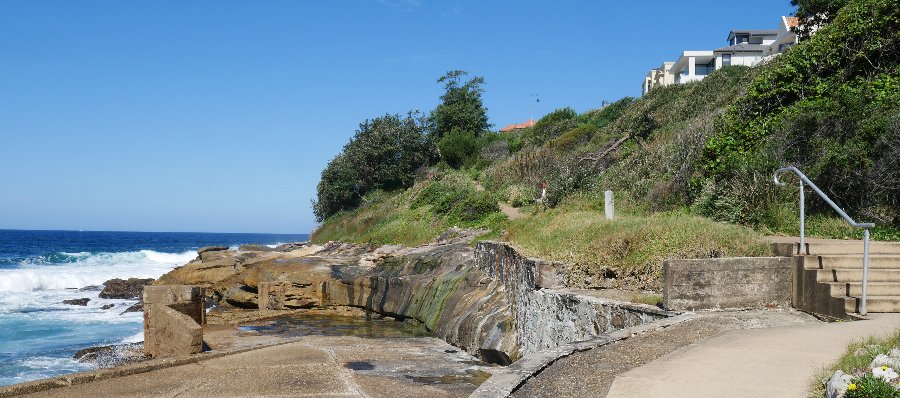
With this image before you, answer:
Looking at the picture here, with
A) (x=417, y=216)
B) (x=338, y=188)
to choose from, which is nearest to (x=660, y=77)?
(x=338, y=188)

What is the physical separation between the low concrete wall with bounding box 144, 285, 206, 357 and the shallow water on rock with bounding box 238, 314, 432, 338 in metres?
3.90

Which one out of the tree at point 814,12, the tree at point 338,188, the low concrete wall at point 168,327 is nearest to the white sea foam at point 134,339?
the low concrete wall at point 168,327

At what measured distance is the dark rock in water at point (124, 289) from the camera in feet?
95.7

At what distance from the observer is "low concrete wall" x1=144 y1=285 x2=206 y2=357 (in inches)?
419

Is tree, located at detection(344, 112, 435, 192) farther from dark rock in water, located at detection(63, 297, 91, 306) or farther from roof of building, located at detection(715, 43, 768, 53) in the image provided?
roof of building, located at detection(715, 43, 768, 53)

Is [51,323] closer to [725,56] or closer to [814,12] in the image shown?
[814,12]

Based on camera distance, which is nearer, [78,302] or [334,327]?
[334,327]

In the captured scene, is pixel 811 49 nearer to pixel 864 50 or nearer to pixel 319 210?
Result: pixel 864 50

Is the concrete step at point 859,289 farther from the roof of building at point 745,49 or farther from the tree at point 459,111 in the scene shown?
the roof of building at point 745,49

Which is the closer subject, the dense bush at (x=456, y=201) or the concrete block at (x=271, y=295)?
the concrete block at (x=271, y=295)

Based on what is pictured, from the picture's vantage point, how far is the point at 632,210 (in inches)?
712

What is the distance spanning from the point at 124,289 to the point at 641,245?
2470 cm

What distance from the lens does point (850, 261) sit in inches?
352

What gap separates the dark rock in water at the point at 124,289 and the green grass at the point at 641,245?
68.9ft
